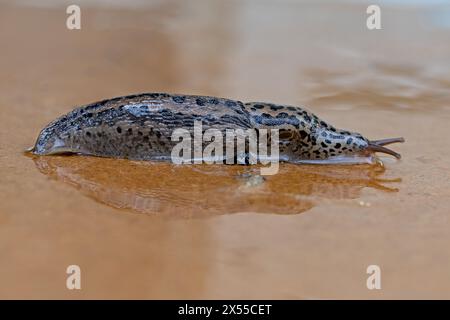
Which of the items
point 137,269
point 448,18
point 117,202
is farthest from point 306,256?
point 448,18

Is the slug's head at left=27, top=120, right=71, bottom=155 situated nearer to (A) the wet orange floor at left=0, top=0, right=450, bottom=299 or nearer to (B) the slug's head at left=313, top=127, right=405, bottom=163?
(A) the wet orange floor at left=0, top=0, right=450, bottom=299

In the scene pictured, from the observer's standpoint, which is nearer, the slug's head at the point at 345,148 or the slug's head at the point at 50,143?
the slug's head at the point at 50,143

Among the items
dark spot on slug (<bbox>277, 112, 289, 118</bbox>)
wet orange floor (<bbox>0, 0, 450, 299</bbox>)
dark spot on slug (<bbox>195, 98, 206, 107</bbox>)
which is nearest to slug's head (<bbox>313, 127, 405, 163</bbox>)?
wet orange floor (<bbox>0, 0, 450, 299</bbox>)

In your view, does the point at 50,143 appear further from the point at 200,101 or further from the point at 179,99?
the point at 200,101

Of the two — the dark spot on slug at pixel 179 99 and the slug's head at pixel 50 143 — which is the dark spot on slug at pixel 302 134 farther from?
the slug's head at pixel 50 143

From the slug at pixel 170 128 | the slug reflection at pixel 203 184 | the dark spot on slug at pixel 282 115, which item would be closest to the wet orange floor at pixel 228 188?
the slug reflection at pixel 203 184
